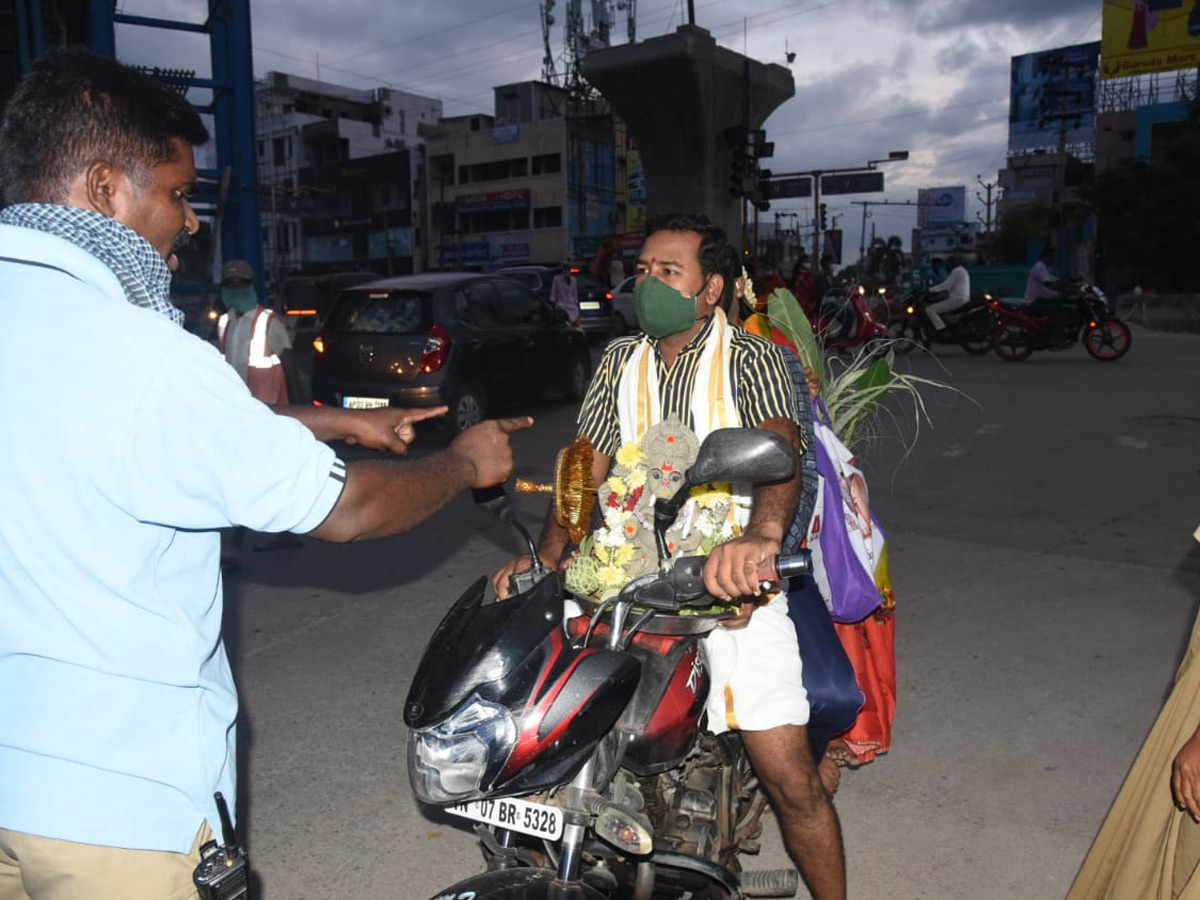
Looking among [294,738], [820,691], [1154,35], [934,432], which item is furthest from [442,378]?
[1154,35]

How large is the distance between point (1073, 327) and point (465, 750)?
1588 cm

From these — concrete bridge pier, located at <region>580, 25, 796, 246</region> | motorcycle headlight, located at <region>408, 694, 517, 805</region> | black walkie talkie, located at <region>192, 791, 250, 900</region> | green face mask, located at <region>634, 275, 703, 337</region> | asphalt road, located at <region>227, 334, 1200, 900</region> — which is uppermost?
concrete bridge pier, located at <region>580, 25, 796, 246</region>

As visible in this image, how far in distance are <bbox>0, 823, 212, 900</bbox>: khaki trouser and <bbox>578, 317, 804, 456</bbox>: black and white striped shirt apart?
1746mm

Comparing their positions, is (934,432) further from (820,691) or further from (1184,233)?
(1184,233)

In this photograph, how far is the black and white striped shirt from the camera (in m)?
2.82

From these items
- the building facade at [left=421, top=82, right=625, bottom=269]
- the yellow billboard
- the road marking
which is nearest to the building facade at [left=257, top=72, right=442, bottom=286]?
the building facade at [left=421, top=82, right=625, bottom=269]

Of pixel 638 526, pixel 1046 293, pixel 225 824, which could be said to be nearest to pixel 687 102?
pixel 1046 293

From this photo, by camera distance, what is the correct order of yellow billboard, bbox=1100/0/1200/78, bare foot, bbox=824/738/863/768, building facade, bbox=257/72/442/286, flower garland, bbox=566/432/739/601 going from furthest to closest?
1. building facade, bbox=257/72/442/286
2. yellow billboard, bbox=1100/0/1200/78
3. bare foot, bbox=824/738/863/768
4. flower garland, bbox=566/432/739/601

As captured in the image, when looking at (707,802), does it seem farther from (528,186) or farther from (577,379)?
(528,186)

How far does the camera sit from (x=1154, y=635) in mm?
4988

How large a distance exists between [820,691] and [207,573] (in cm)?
160

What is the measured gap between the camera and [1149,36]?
31.3 metres

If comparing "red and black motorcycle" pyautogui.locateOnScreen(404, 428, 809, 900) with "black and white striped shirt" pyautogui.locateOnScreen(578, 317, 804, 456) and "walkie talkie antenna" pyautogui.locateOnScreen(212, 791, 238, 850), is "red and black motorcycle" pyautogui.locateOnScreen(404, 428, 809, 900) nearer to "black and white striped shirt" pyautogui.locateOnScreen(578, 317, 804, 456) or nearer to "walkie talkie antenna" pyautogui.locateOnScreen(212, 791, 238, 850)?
"walkie talkie antenna" pyautogui.locateOnScreen(212, 791, 238, 850)

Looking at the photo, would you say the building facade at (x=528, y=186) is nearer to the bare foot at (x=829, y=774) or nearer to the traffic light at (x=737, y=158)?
the traffic light at (x=737, y=158)
